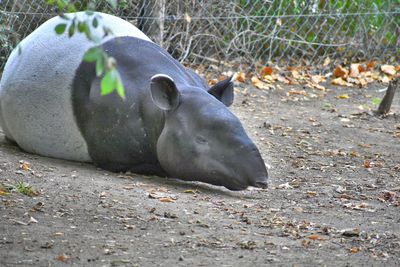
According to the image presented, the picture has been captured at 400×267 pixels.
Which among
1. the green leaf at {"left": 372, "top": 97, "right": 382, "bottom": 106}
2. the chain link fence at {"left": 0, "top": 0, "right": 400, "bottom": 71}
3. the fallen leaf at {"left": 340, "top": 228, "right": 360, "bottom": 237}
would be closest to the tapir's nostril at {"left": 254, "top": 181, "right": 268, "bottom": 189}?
the fallen leaf at {"left": 340, "top": 228, "right": 360, "bottom": 237}

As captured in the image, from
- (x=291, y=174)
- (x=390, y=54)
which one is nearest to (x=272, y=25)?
(x=390, y=54)

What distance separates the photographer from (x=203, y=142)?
5797mm

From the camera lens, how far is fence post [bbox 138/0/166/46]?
30.8 feet

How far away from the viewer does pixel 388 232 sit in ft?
16.1

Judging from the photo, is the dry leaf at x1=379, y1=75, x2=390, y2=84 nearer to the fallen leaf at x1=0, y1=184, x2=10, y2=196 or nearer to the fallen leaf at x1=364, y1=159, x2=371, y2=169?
the fallen leaf at x1=364, y1=159, x2=371, y2=169

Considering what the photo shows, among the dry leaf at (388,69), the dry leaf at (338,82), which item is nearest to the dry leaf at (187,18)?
the dry leaf at (338,82)

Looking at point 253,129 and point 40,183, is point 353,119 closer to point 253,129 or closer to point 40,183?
point 253,129

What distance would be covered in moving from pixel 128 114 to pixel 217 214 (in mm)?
1303

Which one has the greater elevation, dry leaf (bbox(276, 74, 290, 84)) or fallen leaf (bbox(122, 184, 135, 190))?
fallen leaf (bbox(122, 184, 135, 190))

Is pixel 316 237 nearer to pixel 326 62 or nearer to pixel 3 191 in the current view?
pixel 3 191

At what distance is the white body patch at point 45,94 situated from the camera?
6.33m

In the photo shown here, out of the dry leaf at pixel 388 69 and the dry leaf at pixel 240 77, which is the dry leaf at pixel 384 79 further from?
the dry leaf at pixel 240 77

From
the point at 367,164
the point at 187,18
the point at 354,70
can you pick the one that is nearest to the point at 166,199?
the point at 367,164

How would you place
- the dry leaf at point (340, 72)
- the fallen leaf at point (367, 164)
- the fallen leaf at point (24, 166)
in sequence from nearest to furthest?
1. the fallen leaf at point (24, 166)
2. the fallen leaf at point (367, 164)
3. the dry leaf at point (340, 72)
